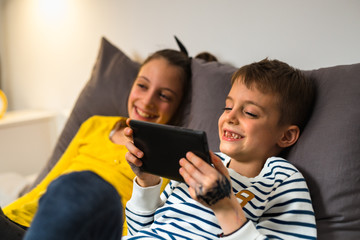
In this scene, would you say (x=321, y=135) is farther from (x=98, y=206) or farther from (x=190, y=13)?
(x=190, y=13)

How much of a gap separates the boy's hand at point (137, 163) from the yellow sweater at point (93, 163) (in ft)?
0.58

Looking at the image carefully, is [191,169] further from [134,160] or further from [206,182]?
[134,160]

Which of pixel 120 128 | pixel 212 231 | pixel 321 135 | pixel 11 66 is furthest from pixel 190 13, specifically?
pixel 11 66

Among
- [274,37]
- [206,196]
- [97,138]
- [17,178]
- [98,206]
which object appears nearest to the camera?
[98,206]

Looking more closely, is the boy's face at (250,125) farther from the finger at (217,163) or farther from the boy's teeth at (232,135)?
the finger at (217,163)

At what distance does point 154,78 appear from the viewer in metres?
1.39

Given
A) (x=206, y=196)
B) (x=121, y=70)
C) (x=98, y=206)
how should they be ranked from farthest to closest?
1. (x=121, y=70)
2. (x=206, y=196)
3. (x=98, y=206)

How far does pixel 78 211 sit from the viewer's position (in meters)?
0.60

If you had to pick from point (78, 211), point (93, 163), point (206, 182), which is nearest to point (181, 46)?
point (93, 163)

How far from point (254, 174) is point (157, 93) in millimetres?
535

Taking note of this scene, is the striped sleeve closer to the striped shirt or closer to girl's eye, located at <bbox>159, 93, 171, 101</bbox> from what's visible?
the striped shirt

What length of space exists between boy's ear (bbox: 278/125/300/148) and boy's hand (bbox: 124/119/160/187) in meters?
0.34

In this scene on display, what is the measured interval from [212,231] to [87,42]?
1530 millimetres

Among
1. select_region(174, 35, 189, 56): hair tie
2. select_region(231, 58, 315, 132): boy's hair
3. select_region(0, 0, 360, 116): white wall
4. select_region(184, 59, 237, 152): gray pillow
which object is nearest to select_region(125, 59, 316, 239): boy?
select_region(231, 58, 315, 132): boy's hair
